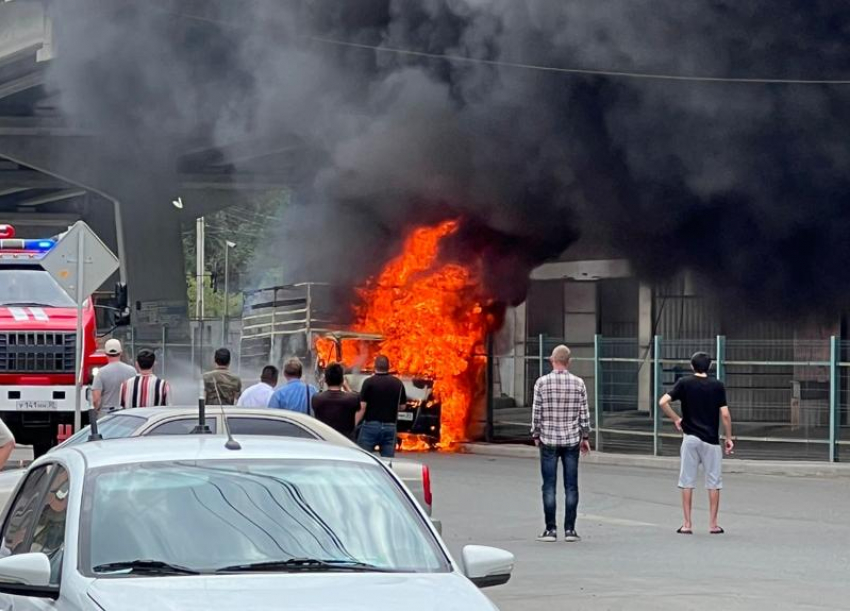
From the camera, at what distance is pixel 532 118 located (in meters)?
27.5

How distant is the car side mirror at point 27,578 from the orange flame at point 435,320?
65.0 feet

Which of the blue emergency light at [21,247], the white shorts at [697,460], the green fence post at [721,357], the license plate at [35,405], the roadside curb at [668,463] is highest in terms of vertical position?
the blue emergency light at [21,247]

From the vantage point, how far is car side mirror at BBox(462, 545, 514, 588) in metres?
5.63

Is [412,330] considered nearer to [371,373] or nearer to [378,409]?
[371,373]

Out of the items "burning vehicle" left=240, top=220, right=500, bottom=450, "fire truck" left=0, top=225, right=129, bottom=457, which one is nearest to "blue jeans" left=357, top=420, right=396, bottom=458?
"fire truck" left=0, top=225, right=129, bottom=457

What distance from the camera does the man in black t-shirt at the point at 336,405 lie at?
1340 cm

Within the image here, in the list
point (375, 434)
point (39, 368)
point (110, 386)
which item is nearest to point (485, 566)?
point (375, 434)

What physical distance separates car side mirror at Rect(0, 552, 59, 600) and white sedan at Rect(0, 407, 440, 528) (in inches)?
174

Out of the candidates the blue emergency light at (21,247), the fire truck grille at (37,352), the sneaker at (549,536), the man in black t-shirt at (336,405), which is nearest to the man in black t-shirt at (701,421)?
the sneaker at (549,536)

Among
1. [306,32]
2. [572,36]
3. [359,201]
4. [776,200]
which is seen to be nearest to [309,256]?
[359,201]

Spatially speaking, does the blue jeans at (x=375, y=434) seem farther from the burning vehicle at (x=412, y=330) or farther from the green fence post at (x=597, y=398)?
the burning vehicle at (x=412, y=330)

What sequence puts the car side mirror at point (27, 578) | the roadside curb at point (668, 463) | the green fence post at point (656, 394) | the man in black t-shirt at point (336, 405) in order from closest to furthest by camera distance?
the car side mirror at point (27, 578) → the man in black t-shirt at point (336, 405) → the roadside curb at point (668, 463) → the green fence post at point (656, 394)

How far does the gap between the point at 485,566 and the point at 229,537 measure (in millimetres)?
958

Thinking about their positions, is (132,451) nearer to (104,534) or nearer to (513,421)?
(104,534)
